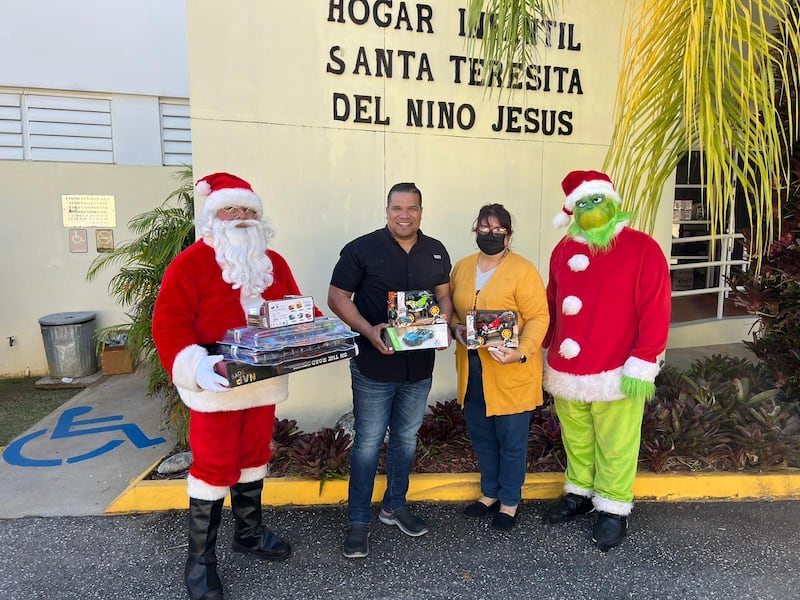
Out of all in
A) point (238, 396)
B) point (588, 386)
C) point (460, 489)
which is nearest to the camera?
point (238, 396)

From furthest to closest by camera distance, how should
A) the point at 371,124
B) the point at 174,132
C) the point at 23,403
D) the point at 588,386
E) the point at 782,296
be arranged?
the point at 174,132
the point at 23,403
the point at 371,124
the point at 782,296
the point at 588,386

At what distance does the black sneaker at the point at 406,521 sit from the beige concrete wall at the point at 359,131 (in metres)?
1.51

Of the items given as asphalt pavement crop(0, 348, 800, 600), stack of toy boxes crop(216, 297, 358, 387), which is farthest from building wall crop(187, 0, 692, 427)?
stack of toy boxes crop(216, 297, 358, 387)

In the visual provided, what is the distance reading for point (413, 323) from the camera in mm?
2678

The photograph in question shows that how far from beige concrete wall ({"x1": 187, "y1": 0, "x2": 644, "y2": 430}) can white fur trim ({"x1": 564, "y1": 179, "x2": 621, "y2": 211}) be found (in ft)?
5.80

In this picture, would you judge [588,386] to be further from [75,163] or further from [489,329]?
[75,163]

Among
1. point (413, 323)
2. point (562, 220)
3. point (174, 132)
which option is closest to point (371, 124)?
point (562, 220)

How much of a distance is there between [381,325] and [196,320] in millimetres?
896

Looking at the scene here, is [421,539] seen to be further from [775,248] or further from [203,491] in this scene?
[775,248]

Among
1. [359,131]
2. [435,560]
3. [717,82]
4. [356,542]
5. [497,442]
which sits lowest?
[435,560]

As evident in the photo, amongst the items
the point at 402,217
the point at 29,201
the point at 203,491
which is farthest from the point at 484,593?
the point at 29,201

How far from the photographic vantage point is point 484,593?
2.74 m

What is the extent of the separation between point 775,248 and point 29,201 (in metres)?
7.77

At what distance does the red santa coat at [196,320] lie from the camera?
2.38 m
